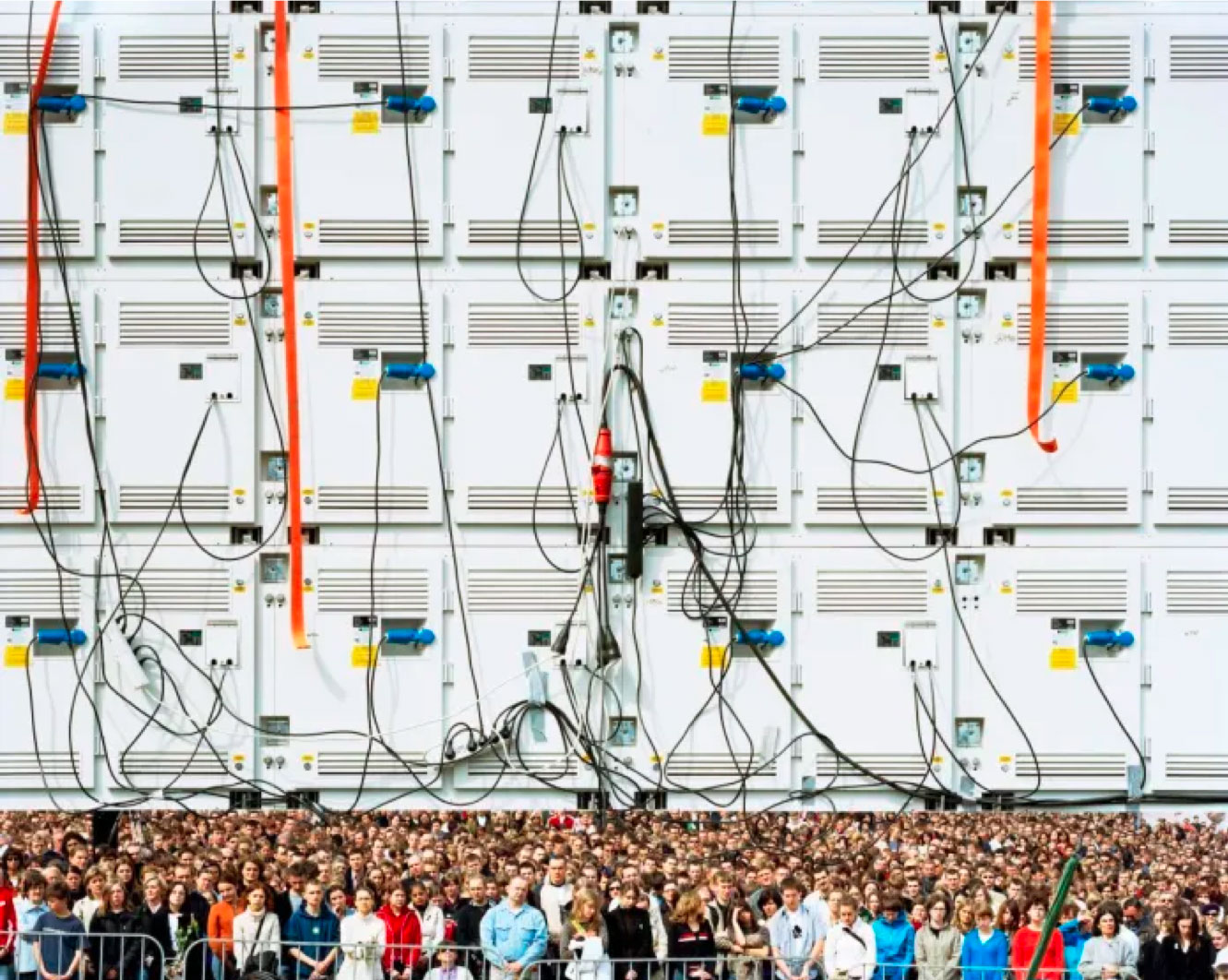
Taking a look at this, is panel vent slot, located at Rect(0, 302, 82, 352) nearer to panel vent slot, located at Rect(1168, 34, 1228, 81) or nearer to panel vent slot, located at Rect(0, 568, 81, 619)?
panel vent slot, located at Rect(0, 568, 81, 619)

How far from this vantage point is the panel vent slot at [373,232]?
315 inches

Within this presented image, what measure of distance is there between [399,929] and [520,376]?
2.95 meters

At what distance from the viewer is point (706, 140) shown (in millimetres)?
8031

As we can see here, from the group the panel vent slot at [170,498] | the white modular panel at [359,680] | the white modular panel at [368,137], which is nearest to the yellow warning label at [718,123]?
the white modular panel at [368,137]

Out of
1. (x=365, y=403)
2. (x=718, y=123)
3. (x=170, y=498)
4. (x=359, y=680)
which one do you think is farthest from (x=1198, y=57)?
(x=170, y=498)

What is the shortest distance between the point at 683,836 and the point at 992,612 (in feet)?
29.7

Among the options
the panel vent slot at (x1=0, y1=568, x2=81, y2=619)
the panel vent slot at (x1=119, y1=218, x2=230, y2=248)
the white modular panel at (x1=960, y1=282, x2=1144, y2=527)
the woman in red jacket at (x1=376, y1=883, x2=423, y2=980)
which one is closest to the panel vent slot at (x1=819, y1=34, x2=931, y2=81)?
the white modular panel at (x1=960, y1=282, x2=1144, y2=527)

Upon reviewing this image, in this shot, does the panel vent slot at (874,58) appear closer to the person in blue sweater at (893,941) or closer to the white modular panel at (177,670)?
the white modular panel at (177,670)

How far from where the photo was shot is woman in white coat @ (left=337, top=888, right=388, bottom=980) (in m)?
8.35

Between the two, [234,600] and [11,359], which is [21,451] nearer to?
[11,359]

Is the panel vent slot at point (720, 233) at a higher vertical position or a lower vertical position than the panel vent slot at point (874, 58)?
lower

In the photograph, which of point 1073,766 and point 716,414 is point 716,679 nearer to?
point 716,414

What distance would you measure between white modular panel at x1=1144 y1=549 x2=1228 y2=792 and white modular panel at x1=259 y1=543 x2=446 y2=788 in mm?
3187

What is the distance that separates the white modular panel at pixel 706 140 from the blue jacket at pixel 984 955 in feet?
11.3
